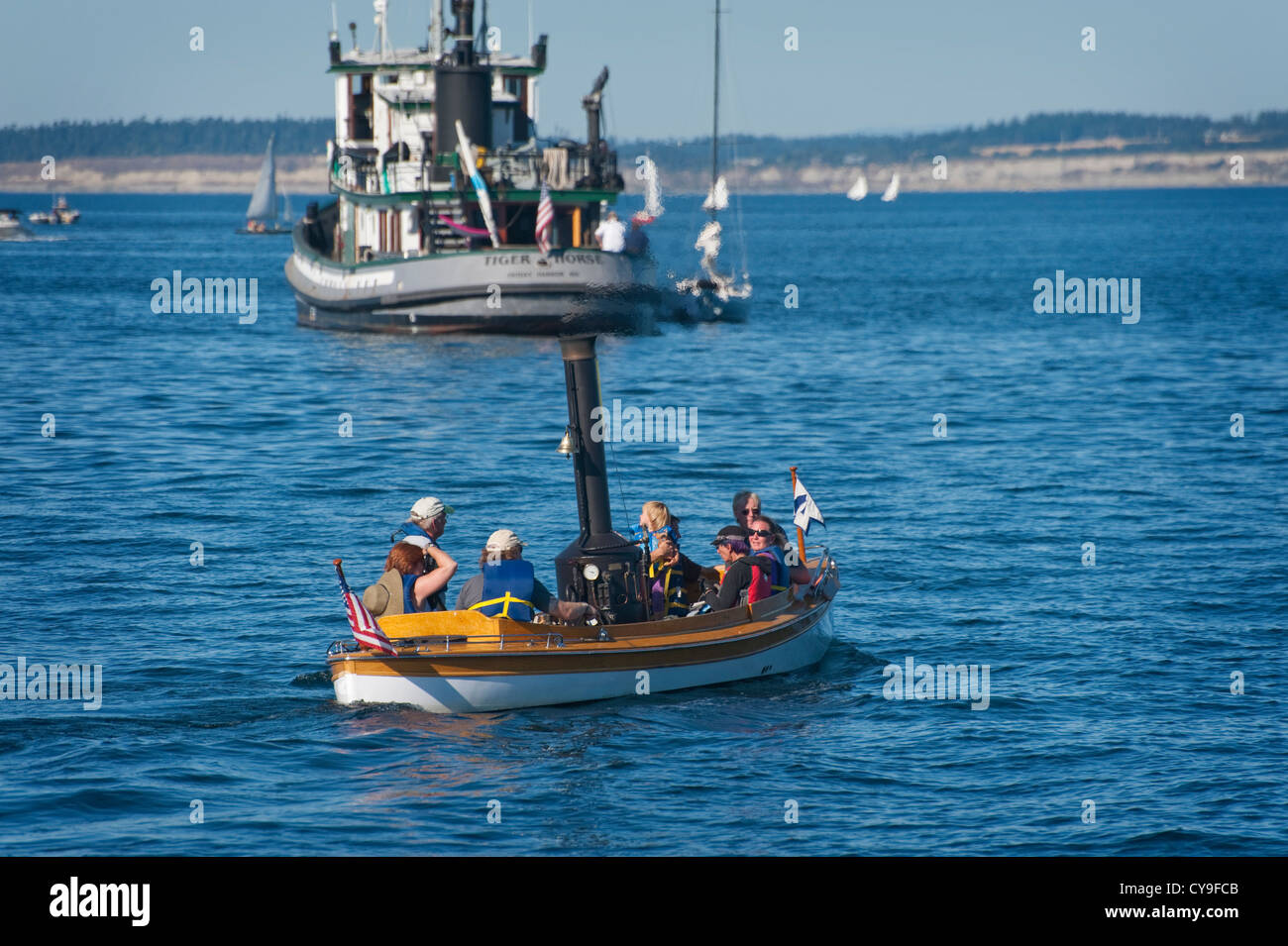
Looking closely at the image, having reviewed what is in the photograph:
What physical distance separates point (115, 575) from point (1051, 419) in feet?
75.6

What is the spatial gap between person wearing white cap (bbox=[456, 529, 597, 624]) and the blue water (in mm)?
960

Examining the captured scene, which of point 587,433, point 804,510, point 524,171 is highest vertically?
point 524,171

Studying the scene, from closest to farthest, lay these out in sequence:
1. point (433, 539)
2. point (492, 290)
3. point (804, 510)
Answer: point (433, 539) < point (804, 510) < point (492, 290)

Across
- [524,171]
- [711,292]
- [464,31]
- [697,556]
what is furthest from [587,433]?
[711,292]

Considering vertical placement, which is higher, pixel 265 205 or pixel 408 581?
pixel 265 205

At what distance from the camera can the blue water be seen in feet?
37.6

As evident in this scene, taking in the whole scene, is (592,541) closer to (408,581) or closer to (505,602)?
(505,602)

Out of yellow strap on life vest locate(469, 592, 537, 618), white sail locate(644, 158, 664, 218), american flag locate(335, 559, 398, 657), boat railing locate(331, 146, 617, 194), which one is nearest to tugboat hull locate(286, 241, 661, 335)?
white sail locate(644, 158, 664, 218)

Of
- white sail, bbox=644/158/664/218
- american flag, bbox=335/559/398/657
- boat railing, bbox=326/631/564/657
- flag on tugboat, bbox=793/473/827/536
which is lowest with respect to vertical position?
boat railing, bbox=326/631/564/657

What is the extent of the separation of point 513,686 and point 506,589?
0.85m

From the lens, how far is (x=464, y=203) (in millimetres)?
41000

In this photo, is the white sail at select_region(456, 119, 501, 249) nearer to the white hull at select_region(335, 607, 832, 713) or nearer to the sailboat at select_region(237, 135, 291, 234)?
the white hull at select_region(335, 607, 832, 713)

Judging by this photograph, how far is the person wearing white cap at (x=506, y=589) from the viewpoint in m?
12.8
